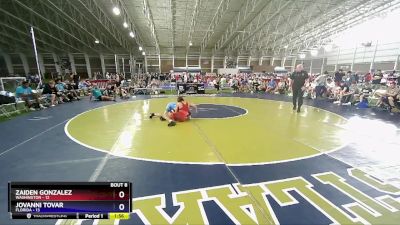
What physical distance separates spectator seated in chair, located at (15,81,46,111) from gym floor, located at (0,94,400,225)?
2.94 meters

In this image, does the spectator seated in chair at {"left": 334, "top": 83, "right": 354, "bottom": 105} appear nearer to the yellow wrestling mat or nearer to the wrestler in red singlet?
the yellow wrestling mat

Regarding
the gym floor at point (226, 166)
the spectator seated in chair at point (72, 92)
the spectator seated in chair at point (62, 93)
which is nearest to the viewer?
the gym floor at point (226, 166)

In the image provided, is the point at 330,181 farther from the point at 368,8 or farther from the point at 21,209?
the point at 368,8

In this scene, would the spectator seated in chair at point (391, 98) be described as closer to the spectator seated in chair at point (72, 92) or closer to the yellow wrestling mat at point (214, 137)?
the yellow wrestling mat at point (214, 137)

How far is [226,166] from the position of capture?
13.6ft

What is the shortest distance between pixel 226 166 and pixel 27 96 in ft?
34.4

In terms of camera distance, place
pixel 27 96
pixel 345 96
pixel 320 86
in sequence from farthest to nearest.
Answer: pixel 320 86 < pixel 345 96 < pixel 27 96

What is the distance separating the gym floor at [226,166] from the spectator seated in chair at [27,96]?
9.63 feet

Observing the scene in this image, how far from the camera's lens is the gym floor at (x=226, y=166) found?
9.28 feet

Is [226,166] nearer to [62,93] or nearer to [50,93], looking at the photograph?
[50,93]

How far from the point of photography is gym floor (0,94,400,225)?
2828mm
